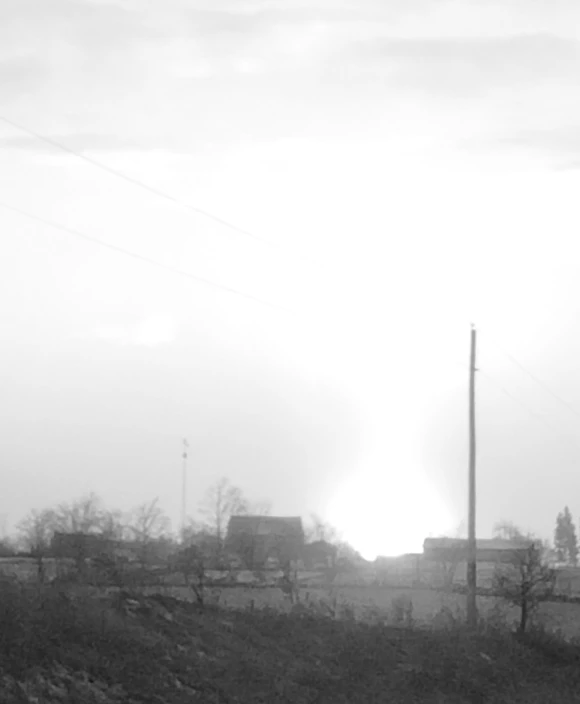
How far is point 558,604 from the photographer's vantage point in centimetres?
4906

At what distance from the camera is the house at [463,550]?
64.1 m

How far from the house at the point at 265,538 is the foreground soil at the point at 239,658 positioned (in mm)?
33882

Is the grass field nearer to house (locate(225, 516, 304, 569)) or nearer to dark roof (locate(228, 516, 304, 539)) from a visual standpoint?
house (locate(225, 516, 304, 569))

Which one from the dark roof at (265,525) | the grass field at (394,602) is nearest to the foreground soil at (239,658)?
the grass field at (394,602)

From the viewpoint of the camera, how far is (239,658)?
26.5 meters

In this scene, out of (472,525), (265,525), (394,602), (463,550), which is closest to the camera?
(472,525)

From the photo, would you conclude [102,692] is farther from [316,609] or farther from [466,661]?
[316,609]

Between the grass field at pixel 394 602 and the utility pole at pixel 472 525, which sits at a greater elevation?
the utility pole at pixel 472 525

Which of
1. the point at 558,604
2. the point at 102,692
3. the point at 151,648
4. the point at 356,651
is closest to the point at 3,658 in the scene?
the point at 102,692

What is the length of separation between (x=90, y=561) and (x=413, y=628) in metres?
11.5

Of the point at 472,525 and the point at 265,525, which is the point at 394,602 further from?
the point at 265,525

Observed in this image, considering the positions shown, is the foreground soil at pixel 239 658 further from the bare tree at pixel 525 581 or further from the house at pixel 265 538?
the house at pixel 265 538

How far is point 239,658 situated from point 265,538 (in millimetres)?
63810

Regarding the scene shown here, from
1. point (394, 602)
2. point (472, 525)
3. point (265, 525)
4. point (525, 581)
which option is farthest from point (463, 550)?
point (472, 525)
